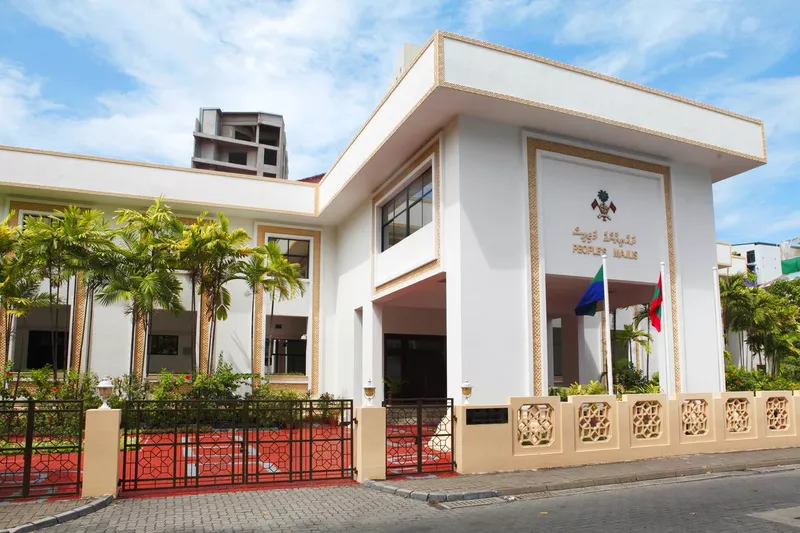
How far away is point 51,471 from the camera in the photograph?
1121cm

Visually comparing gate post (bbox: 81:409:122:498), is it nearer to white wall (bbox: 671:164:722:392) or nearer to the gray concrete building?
white wall (bbox: 671:164:722:392)

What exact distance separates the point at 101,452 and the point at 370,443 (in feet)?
12.7

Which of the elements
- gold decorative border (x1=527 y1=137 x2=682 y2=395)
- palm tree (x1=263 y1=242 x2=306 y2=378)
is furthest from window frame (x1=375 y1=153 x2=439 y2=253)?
palm tree (x1=263 y1=242 x2=306 y2=378)

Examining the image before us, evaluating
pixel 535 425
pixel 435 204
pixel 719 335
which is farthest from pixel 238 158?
pixel 535 425

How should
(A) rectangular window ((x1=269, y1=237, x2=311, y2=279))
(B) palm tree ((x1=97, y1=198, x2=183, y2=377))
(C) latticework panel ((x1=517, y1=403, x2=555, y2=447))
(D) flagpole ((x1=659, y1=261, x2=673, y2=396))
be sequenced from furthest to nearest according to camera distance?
(A) rectangular window ((x1=269, y1=237, x2=311, y2=279)), (B) palm tree ((x1=97, y1=198, x2=183, y2=377)), (D) flagpole ((x1=659, y1=261, x2=673, y2=396)), (C) latticework panel ((x1=517, y1=403, x2=555, y2=447))

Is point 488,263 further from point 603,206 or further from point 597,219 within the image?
point 603,206

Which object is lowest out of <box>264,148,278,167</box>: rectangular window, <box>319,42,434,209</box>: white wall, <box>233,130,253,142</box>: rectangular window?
<box>319,42,434,209</box>: white wall

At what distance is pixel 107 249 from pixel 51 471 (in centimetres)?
774

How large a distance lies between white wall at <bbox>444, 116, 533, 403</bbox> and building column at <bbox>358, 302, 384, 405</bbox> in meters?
4.86

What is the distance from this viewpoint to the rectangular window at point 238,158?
59.6 m

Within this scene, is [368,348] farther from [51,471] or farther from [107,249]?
[51,471]

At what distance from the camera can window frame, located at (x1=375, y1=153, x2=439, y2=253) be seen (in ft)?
49.5

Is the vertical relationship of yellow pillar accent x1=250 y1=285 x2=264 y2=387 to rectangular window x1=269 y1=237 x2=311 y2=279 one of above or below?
below

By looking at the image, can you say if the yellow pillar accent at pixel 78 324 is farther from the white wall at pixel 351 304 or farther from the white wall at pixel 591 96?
the white wall at pixel 591 96
